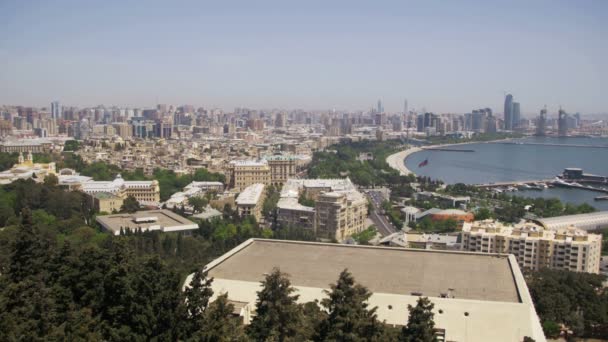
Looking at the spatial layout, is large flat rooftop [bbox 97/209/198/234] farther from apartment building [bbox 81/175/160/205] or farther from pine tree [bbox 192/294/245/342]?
pine tree [bbox 192/294/245/342]

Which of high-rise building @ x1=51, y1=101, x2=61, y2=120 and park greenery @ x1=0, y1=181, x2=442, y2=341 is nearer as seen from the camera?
park greenery @ x1=0, y1=181, x2=442, y2=341

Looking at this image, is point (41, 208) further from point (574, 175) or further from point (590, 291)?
point (574, 175)

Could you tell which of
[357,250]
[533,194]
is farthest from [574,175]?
[357,250]

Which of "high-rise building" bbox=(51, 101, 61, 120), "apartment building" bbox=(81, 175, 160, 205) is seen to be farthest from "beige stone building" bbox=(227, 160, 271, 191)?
"high-rise building" bbox=(51, 101, 61, 120)

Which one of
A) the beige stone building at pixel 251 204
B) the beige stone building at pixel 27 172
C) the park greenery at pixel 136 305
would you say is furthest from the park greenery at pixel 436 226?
the beige stone building at pixel 27 172

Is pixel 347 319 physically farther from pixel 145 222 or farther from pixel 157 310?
pixel 145 222

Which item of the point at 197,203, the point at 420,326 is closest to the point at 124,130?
the point at 197,203

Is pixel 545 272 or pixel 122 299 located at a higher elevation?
pixel 122 299

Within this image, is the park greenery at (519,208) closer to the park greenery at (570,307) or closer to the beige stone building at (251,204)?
the beige stone building at (251,204)
